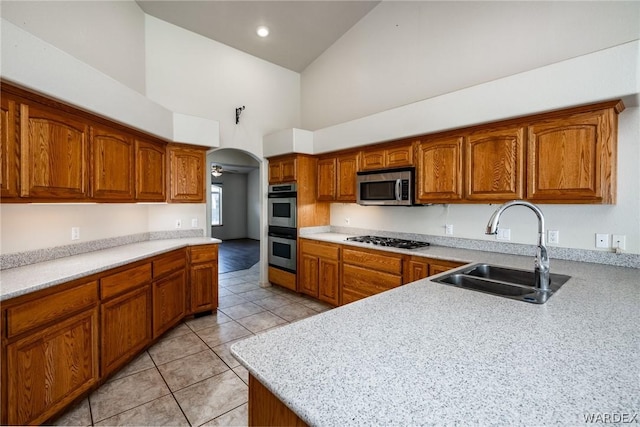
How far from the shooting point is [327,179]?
14.0 feet

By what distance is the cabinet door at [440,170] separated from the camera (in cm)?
285

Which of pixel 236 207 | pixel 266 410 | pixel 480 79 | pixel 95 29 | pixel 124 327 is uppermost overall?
pixel 95 29

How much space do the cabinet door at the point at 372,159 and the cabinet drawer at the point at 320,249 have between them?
1095 millimetres

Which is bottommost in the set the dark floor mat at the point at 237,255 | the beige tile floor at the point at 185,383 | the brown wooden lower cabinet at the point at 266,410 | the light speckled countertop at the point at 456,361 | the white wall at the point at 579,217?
the beige tile floor at the point at 185,383

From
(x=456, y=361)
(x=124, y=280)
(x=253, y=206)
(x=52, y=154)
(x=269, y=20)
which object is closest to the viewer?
(x=456, y=361)

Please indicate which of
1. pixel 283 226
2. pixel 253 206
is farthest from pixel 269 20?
pixel 253 206

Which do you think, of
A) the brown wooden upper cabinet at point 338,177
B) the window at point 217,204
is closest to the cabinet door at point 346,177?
the brown wooden upper cabinet at point 338,177

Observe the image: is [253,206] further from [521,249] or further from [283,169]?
[521,249]

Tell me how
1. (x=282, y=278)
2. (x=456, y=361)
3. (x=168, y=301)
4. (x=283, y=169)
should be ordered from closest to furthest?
(x=456, y=361) → (x=168, y=301) → (x=283, y=169) → (x=282, y=278)

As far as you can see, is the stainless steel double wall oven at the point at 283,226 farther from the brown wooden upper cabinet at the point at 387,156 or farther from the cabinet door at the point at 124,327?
the cabinet door at the point at 124,327

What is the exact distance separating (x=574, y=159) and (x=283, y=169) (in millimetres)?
3334

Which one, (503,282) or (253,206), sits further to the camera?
(253,206)

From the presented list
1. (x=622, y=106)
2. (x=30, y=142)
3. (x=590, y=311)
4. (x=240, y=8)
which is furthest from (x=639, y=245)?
(x=240, y=8)

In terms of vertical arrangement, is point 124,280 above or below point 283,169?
below
